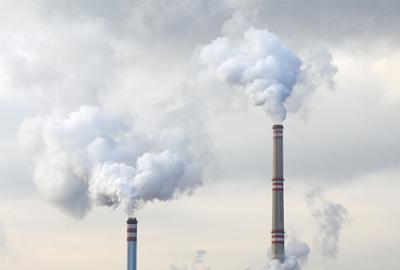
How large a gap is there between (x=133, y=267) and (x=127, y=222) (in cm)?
406

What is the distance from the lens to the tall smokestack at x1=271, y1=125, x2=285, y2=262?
476ft

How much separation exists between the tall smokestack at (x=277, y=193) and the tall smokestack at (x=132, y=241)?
1508 centimetres

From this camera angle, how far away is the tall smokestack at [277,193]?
145000mm

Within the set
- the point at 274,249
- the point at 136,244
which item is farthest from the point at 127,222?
the point at 274,249

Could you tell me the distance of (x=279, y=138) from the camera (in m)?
145

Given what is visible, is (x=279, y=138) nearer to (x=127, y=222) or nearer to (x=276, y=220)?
(x=276, y=220)

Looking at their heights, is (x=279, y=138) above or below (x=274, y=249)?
above

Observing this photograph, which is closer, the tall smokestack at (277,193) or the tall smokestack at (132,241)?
the tall smokestack at (132,241)

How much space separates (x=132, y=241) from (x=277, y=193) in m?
16.2

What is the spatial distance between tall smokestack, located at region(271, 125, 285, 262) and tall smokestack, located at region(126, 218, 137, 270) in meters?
15.1

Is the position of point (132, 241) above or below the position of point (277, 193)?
below

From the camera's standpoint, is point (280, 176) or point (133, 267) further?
point (280, 176)

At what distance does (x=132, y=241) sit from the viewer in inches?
5423

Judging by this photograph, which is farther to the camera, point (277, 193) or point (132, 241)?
point (277, 193)
